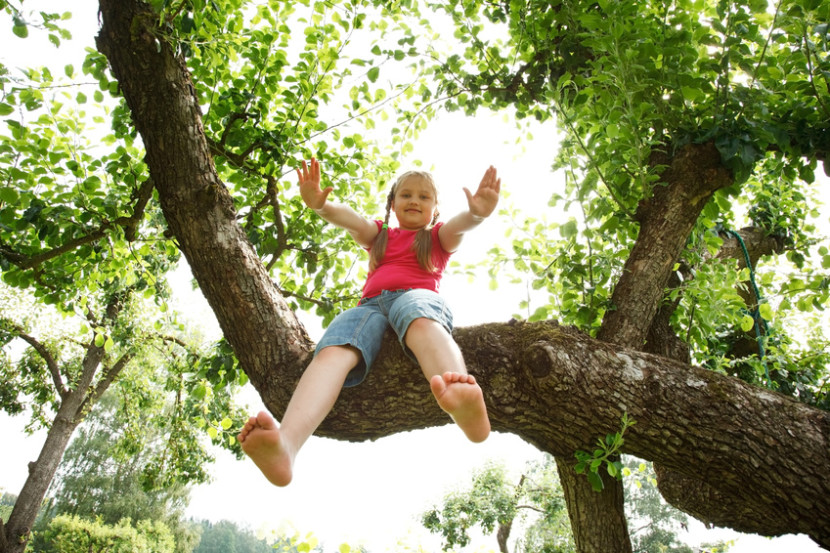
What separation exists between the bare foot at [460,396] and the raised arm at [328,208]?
3.33 ft

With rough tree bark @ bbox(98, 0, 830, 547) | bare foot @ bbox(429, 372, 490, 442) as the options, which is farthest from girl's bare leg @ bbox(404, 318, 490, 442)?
rough tree bark @ bbox(98, 0, 830, 547)

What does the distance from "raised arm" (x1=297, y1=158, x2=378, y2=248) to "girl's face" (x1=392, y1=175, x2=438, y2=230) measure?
0.17 m

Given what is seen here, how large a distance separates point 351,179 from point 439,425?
7.04ft

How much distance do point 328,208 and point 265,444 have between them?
115 centimetres

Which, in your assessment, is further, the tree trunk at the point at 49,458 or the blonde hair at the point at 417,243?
the tree trunk at the point at 49,458

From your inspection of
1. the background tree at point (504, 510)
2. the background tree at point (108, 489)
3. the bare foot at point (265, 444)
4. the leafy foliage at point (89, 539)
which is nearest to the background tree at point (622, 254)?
the bare foot at point (265, 444)

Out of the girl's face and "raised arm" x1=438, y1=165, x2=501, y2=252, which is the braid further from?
"raised arm" x1=438, y1=165, x2=501, y2=252

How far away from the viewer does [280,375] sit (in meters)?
1.88

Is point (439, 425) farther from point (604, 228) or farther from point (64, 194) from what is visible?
point (64, 194)

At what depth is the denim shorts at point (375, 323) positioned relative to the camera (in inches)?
69.4

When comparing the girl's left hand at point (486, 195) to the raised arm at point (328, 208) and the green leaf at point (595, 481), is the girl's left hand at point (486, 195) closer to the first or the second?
the raised arm at point (328, 208)

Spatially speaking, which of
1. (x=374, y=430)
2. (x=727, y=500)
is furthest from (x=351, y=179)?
(x=727, y=500)

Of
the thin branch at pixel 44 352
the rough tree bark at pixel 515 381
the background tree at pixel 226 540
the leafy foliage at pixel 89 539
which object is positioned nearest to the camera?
the rough tree bark at pixel 515 381

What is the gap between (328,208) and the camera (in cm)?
216
